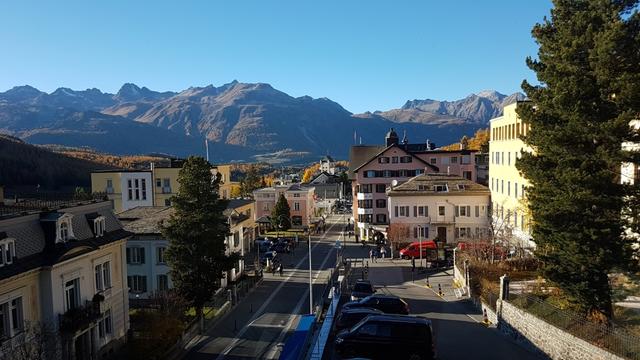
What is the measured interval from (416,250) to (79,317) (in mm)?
35027

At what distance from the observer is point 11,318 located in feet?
65.4

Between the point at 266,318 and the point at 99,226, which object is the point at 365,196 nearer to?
the point at 266,318

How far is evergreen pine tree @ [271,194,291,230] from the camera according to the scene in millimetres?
75500

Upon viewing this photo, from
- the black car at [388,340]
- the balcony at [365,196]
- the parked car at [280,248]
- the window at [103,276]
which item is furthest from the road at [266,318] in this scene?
the balcony at [365,196]

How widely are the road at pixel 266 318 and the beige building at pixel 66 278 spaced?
5.45 meters

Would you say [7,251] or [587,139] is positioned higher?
[587,139]

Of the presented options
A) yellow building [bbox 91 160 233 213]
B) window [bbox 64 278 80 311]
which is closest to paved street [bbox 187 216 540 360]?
window [bbox 64 278 80 311]

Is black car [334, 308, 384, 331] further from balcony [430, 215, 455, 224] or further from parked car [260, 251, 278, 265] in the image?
balcony [430, 215, 455, 224]

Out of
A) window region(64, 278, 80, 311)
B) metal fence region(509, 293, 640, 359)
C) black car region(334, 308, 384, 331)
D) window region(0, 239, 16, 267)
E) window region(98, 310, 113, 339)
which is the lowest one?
window region(98, 310, 113, 339)

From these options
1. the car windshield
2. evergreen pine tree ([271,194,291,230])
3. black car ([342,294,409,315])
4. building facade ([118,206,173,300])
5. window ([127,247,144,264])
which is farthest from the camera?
evergreen pine tree ([271,194,291,230])

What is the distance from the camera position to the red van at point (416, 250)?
1961 inches

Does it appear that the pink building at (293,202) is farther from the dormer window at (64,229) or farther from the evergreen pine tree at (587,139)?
the evergreen pine tree at (587,139)

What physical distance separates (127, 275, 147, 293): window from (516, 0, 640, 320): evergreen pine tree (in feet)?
99.7

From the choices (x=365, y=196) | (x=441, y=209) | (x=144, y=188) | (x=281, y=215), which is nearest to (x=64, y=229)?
(x=144, y=188)
